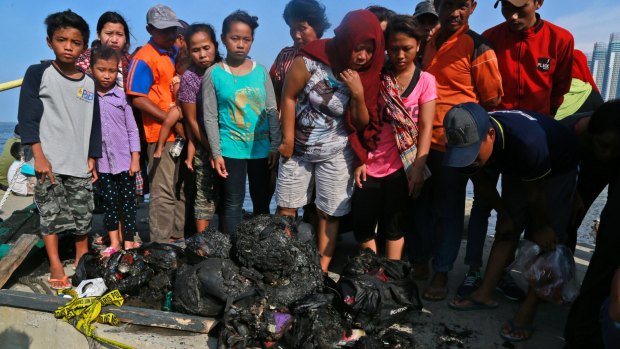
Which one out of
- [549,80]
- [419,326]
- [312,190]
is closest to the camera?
[419,326]

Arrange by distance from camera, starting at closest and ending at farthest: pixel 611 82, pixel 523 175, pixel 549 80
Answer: pixel 523 175
pixel 549 80
pixel 611 82

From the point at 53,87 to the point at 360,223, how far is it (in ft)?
8.22

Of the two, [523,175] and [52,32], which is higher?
[52,32]

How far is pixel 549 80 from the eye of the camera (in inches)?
116

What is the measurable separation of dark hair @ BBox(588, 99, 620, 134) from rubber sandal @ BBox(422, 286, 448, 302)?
4.80 ft

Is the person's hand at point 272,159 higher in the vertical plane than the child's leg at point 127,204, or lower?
higher

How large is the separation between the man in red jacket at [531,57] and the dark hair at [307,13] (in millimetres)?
1449

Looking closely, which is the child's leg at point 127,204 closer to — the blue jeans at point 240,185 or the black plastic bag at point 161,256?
the black plastic bag at point 161,256

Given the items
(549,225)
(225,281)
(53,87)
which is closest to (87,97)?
(53,87)

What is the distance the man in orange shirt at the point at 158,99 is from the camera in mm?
3617

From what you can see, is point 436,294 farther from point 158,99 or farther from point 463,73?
point 158,99

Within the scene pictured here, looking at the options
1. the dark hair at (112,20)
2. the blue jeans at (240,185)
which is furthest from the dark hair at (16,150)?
the blue jeans at (240,185)

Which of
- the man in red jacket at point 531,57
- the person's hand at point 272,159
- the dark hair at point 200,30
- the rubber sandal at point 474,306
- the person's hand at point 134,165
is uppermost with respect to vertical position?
the dark hair at point 200,30

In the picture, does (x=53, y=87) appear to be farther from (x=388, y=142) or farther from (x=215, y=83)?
(x=388, y=142)
